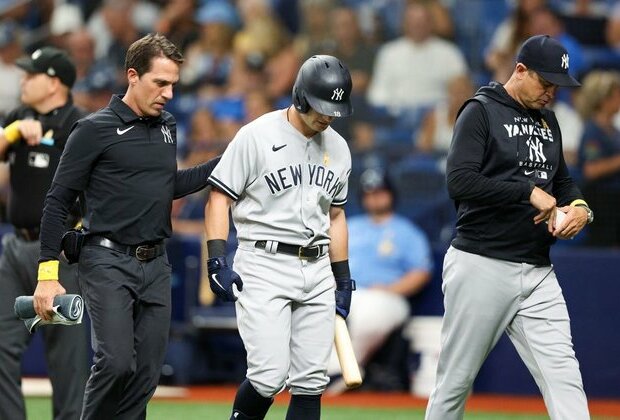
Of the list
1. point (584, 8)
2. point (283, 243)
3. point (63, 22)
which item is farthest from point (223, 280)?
point (63, 22)

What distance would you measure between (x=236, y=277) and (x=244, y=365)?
5399mm

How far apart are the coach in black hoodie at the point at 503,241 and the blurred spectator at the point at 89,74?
6.91 meters

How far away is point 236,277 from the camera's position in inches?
217

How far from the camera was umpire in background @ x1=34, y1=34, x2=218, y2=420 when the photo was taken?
545 centimetres

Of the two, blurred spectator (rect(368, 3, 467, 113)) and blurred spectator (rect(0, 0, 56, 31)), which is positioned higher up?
blurred spectator (rect(0, 0, 56, 31))

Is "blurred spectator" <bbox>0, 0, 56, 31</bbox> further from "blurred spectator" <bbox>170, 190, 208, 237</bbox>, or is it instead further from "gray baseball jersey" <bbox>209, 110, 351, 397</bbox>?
"gray baseball jersey" <bbox>209, 110, 351, 397</bbox>

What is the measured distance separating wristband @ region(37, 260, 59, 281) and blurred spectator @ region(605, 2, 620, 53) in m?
8.15

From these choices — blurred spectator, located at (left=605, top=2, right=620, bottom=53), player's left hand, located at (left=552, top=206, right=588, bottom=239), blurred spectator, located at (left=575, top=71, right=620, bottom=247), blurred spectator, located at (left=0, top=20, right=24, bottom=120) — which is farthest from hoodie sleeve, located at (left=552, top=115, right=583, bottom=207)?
blurred spectator, located at (left=0, top=20, right=24, bottom=120)

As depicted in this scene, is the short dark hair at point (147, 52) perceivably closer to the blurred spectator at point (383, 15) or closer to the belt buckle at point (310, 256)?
the belt buckle at point (310, 256)

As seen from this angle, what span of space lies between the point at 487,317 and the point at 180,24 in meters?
8.59

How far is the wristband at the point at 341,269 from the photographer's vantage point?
236 inches

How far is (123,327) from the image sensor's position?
5.44m

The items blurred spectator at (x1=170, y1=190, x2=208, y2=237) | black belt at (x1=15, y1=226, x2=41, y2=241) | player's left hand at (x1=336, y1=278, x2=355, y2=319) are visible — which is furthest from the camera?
blurred spectator at (x1=170, y1=190, x2=208, y2=237)

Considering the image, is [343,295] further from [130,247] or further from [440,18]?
[440,18]
